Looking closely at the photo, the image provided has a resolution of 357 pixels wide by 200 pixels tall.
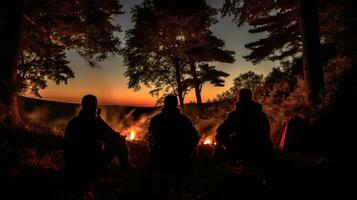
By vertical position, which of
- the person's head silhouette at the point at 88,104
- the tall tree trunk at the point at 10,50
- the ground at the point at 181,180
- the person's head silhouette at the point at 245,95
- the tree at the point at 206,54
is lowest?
the ground at the point at 181,180

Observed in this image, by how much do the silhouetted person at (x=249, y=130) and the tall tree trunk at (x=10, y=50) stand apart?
24.7 feet

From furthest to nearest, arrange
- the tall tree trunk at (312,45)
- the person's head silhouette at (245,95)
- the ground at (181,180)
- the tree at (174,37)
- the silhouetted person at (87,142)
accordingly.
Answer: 1. the tree at (174,37)
2. the tall tree trunk at (312,45)
3. the person's head silhouette at (245,95)
4. the silhouetted person at (87,142)
5. the ground at (181,180)

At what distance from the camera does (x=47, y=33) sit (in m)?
13.2

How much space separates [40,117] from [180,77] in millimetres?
11978

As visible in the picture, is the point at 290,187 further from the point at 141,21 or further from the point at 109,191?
the point at 141,21

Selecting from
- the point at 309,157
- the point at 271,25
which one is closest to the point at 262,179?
the point at 309,157

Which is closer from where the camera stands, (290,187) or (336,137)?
(290,187)

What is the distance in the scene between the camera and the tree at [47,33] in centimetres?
1182

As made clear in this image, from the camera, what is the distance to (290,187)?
563 centimetres

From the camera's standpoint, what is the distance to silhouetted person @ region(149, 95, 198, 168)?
282 inches

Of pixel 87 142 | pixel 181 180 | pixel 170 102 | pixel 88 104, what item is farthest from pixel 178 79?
pixel 181 180

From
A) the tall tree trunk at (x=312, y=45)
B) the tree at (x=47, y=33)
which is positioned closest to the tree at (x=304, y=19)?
the tall tree trunk at (x=312, y=45)

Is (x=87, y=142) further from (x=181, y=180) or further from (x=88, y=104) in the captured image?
(x=181, y=180)

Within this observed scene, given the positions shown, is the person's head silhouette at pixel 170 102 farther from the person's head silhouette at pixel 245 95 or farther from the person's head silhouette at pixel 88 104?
the person's head silhouette at pixel 88 104
